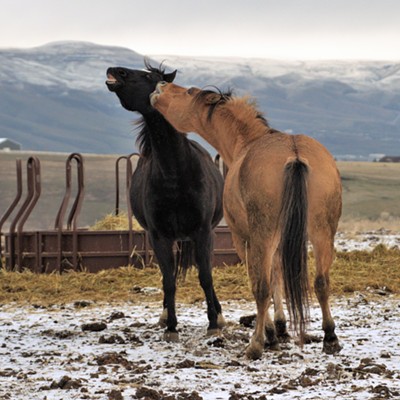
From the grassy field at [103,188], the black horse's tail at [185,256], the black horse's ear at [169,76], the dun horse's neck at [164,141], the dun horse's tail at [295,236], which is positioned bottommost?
the grassy field at [103,188]

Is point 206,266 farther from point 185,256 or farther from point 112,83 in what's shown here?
point 112,83

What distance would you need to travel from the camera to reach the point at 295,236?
6.57 m

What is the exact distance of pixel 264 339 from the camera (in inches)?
277

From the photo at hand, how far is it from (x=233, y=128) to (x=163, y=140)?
3.66 feet

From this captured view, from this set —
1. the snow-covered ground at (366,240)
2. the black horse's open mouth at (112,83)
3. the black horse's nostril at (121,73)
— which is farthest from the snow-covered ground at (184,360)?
the snow-covered ground at (366,240)

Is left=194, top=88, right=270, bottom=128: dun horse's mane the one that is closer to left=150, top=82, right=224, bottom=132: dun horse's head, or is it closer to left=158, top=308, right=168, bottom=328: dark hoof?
left=150, top=82, right=224, bottom=132: dun horse's head

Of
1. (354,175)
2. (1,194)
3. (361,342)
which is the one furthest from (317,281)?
(354,175)

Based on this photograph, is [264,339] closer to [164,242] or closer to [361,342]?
[361,342]

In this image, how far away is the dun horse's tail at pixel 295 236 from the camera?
6.56m

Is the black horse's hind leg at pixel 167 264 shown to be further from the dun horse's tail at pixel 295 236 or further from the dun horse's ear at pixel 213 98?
the dun horse's tail at pixel 295 236

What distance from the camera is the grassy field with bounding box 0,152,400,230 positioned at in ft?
152

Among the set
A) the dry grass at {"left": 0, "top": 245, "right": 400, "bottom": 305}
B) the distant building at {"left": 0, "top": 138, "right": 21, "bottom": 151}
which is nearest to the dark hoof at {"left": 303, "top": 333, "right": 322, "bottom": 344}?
the dry grass at {"left": 0, "top": 245, "right": 400, "bottom": 305}

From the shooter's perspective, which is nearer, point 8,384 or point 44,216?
point 8,384

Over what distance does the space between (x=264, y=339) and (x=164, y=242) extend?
185 centimetres
